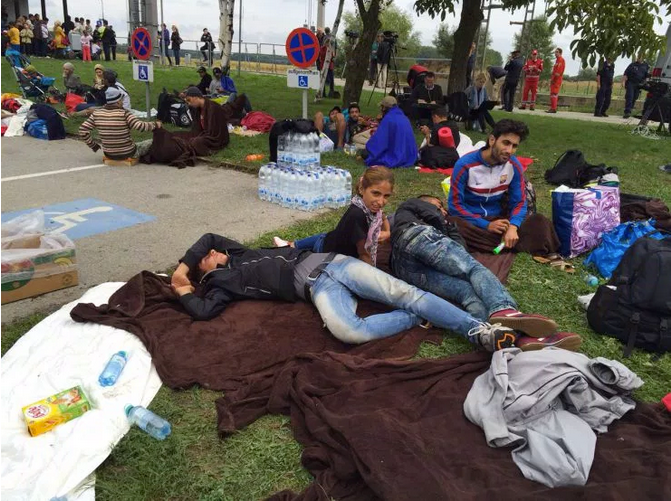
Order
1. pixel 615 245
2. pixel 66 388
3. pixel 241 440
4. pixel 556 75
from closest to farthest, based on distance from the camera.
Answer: pixel 241 440
pixel 66 388
pixel 615 245
pixel 556 75

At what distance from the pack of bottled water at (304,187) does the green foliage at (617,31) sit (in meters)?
3.31

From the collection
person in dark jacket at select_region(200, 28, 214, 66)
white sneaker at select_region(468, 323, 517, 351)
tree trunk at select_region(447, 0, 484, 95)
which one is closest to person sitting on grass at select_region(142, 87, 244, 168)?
white sneaker at select_region(468, 323, 517, 351)

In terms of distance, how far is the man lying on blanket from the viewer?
357cm

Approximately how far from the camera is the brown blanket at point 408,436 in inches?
90.7

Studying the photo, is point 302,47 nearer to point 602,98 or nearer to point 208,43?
point 602,98

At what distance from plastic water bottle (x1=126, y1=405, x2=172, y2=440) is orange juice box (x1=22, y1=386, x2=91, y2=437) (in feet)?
0.79

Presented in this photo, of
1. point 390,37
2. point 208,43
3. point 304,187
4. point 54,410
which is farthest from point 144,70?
point 208,43

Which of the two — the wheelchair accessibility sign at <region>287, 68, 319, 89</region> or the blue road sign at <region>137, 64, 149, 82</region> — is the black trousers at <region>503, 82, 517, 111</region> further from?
the wheelchair accessibility sign at <region>287, 68, 319, 89</region>

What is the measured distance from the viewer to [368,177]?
388 cm

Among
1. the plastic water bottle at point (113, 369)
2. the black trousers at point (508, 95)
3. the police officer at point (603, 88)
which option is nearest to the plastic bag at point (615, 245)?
the plastic water bottle at point (113, 369)

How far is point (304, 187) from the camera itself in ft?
21.8

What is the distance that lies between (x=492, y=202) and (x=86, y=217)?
4428mm

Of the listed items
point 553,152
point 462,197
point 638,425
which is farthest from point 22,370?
point 553,152

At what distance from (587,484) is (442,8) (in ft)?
42.4
